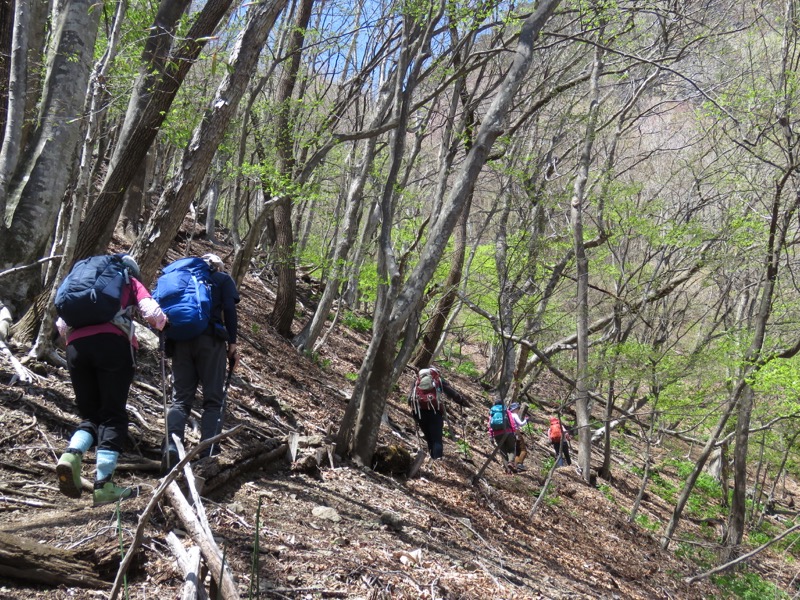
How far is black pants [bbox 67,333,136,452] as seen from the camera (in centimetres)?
380

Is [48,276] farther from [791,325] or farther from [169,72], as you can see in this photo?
[791,325]

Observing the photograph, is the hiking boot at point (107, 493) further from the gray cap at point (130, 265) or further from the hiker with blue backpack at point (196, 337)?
the gray cap at point (130, 265)

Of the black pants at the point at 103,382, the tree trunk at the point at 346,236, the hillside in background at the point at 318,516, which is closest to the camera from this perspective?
the hillside in background at the point at 318,516

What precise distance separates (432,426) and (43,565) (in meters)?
6.44

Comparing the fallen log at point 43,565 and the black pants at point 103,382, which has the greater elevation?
the black pants at point 103,382

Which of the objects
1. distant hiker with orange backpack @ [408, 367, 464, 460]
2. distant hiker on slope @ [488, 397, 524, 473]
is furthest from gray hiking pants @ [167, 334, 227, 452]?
distant hiker on slope @ [488, 397, 524, 473]

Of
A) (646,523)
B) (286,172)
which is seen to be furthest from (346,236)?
(646,523)

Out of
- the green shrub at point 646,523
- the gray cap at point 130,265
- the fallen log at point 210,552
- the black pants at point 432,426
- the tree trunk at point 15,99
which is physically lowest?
the green shrub at point 646,523

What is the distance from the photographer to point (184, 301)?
15.1 feet

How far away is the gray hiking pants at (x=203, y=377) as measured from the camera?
464 cm

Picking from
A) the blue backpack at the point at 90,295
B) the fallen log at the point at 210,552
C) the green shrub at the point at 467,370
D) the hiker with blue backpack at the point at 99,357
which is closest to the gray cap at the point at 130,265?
the hiker with blue backpack at the point at 99,357

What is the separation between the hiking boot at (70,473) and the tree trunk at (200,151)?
2294 mm

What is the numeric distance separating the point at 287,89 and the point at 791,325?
11767 millimetres

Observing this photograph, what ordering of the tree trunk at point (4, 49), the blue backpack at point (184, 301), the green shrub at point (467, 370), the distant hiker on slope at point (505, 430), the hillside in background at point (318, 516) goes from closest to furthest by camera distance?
the hillside in background at point (318, 516) → the blue backpack at point (184, 301) → the tree trunk at point (4, 49) → the distant hiker on slope at point (505, 430) → the green shrub at point (467, 370)
